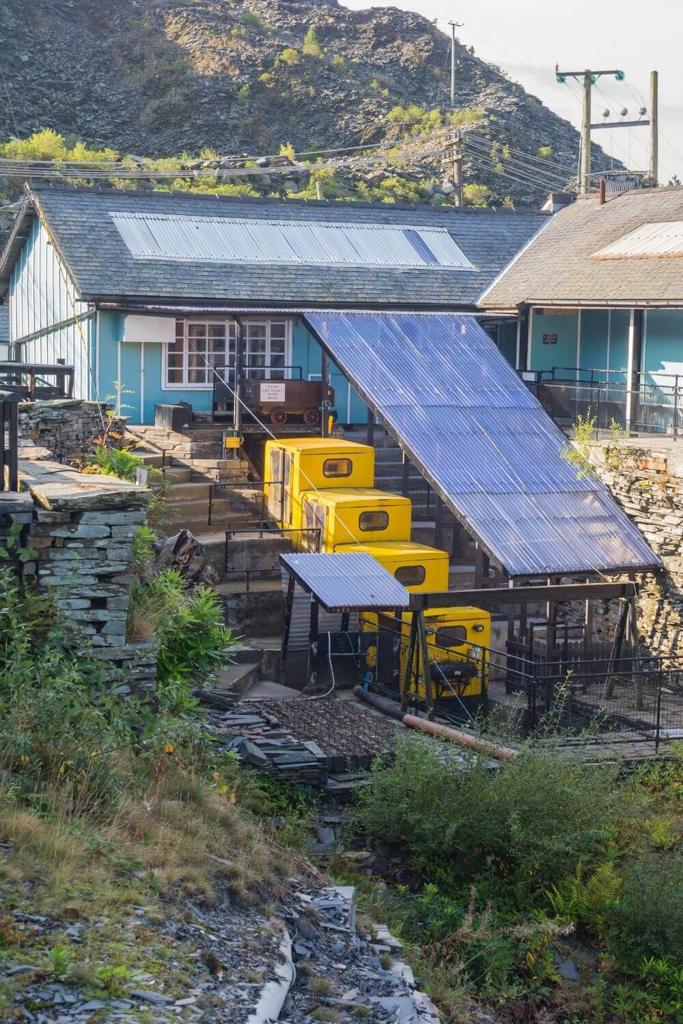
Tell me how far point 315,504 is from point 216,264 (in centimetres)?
714

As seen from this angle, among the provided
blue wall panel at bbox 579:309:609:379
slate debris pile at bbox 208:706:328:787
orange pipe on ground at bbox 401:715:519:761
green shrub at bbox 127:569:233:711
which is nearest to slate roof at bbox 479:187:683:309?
blue wall panel at bbox 579:309:609:379

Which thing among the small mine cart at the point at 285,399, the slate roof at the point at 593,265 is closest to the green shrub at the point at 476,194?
the slate roof at the point at 593,265

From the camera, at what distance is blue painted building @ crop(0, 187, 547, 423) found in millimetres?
25141

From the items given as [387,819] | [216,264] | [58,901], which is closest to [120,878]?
[58,901]

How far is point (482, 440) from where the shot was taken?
76.0 feet

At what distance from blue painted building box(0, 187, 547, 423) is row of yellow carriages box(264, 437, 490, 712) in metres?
3.20

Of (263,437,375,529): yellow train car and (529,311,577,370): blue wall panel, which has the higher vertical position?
(529,311,577,370): blue wall panel

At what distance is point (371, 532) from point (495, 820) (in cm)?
870

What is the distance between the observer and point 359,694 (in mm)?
18047

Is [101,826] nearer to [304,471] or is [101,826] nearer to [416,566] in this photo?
[416,566]

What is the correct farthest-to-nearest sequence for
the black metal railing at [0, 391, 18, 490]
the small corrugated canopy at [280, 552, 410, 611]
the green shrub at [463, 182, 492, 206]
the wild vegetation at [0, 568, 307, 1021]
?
the green shrub at [463, 182, 492, 206] < the small corrugated canopy at [280, 552, 410, 611] < the black metal railing at [0, 391, 18, 490] < the wild vegetation at [0, 568, 307, 1021]

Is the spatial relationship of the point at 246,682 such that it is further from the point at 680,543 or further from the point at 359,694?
the point at 680,543

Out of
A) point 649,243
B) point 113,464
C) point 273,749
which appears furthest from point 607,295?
point 273,749

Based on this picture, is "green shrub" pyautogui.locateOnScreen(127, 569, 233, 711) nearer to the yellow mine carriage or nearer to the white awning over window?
the yellow mine carriage
